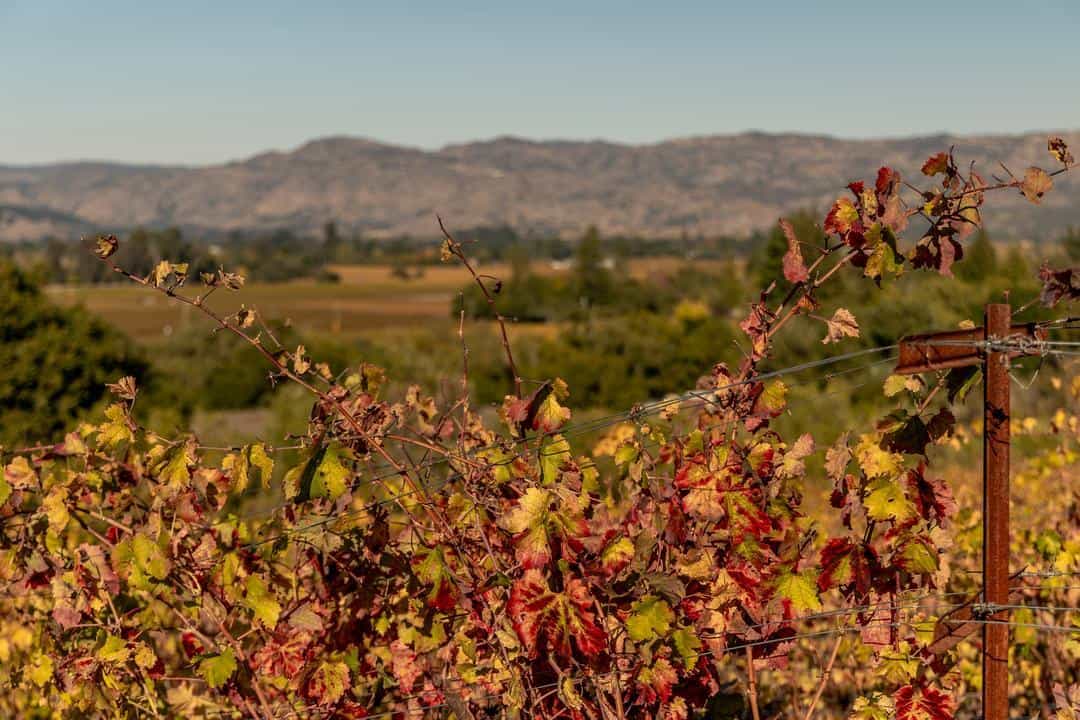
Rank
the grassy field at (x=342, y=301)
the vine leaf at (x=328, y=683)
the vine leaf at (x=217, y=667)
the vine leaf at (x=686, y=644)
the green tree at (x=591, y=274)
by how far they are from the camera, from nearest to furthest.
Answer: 1. the vine leaf at (x=686, y=644)
2. the vine leaf at (x=217, y=667)
3. the vine leaf at (x=328, y=683)
4. the green tree at (x=591, y=274)
5. the grassy field at (x=342, y=301)

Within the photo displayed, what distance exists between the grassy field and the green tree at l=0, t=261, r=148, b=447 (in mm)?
45971

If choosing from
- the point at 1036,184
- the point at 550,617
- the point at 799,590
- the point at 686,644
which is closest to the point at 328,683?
the point at 550,617

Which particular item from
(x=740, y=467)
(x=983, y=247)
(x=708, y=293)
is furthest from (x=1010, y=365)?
(x=708, y=293)

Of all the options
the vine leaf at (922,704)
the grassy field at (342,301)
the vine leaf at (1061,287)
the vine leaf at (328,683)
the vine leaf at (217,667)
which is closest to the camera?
the vine leaf at (1061,287)

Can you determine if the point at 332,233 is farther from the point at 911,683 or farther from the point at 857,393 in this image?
the point at 911,683

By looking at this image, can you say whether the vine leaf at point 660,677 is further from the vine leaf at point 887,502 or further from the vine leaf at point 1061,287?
the vine leaf at point 1061,287

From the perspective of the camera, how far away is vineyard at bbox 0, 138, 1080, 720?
9.42ft

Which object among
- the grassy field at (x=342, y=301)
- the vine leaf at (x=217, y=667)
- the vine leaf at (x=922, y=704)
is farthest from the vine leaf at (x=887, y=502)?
the grassy field at (x=342, y=301)

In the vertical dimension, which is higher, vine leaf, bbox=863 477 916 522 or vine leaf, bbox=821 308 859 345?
vine leaf, bbox=821 308 859 345

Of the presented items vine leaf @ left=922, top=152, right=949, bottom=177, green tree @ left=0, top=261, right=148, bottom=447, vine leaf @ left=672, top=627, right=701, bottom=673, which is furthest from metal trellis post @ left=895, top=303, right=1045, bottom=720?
green tree @ left=0, top=261, right=148, bottom=447

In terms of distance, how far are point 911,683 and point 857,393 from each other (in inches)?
1033

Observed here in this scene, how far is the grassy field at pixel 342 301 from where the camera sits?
8906 centimetres

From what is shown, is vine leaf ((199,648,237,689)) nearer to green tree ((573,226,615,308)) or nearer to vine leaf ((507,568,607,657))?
vine leaf ((507,568,607,657))

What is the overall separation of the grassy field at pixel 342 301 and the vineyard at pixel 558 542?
6420 cm
